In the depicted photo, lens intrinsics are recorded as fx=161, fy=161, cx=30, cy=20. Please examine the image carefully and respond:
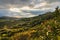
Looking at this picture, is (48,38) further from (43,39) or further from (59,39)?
(59,39)

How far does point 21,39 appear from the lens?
460 ft

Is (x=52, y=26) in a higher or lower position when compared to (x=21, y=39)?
higher

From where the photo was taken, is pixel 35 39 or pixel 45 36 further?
pixel 35 39

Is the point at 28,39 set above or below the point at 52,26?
below

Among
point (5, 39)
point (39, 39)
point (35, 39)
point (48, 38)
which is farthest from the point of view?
point (5, 39)

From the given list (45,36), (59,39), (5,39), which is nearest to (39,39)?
(45,36)

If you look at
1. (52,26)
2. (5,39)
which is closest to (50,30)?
(52,26)

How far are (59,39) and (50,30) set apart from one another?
10283 mm

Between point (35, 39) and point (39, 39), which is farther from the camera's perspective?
point (35, 39)

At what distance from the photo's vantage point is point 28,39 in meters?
139

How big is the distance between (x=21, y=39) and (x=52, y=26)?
29.3m

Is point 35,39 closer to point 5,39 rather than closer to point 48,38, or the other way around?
point 48,38

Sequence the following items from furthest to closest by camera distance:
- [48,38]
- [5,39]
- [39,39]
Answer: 1. [5,39]
2. [39,39]
3. [48,38]

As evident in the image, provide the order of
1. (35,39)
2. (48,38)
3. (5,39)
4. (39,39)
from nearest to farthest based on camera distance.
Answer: (48,38), (39,39), (35,39), (5,39)
